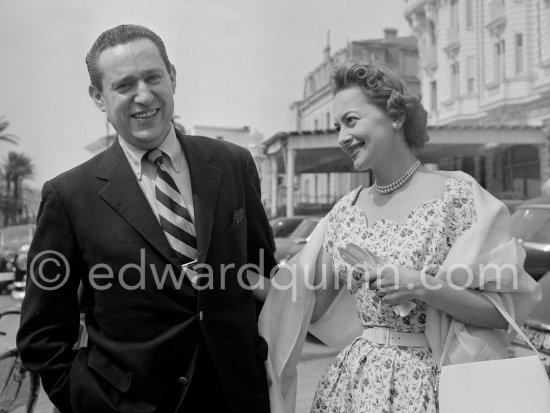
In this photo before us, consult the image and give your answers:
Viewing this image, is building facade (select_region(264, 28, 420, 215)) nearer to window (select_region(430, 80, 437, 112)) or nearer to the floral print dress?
window (select_region(430, 80, 437, 112))

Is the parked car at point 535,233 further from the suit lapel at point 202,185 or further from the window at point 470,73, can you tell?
the window at point 470,73

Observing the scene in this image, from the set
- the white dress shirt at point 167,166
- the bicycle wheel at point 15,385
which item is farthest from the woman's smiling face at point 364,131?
the bicycle wheel at point 15,385

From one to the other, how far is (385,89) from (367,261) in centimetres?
63

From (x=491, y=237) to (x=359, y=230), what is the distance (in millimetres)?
476

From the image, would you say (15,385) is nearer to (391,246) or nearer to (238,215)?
(238,215)

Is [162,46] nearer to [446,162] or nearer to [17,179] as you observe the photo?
[446,162]

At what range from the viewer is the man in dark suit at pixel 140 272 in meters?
1.97

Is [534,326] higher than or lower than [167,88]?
lower

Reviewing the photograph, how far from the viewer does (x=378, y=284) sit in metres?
2.04

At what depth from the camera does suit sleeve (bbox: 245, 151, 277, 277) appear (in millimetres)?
2363

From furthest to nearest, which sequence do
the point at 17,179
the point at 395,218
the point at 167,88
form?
the point at 17,179, the point at 395,218, the point at 167,88

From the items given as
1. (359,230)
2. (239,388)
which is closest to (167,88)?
(359,230)

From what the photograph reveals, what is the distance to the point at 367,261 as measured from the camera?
209cm

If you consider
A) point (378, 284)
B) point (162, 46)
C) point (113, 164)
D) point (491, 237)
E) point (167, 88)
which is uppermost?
point (162, 46)
